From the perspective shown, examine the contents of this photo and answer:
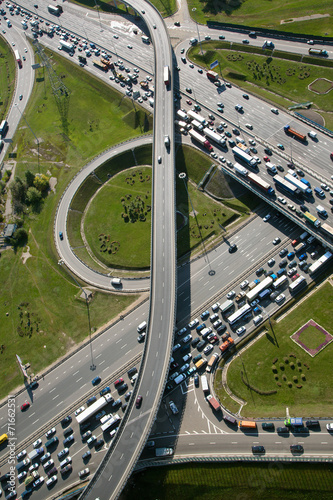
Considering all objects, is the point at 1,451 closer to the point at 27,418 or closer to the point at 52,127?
the point at 27,418

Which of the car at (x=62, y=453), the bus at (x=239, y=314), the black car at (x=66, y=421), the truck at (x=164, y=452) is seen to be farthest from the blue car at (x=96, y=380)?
the bus at (x=239, y=314)

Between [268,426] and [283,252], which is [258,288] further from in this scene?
[268,426]

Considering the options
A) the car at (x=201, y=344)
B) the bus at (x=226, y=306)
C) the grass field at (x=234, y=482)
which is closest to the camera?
the grass field at (x=234, y=482)

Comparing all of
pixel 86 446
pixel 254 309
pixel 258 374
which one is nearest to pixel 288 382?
pixel 258 374

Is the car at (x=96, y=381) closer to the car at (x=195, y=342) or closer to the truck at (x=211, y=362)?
the car at (x=195, y=342)

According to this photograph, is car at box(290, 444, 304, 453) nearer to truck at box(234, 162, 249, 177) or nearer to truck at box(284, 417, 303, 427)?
truck at box(284, 417, 303, 427)
